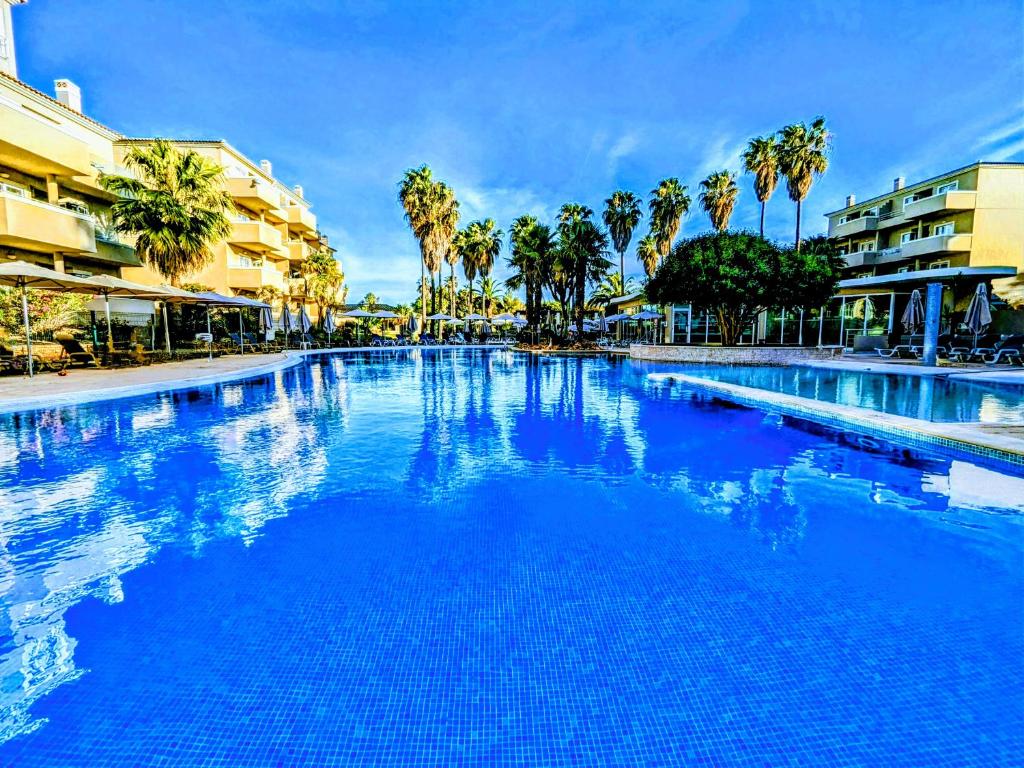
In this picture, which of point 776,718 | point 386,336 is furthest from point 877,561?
point 386,336

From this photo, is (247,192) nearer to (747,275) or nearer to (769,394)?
(747,275)

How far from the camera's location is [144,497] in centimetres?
529

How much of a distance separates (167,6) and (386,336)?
24955 mm

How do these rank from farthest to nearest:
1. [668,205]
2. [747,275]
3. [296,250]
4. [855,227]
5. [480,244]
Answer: [480,244]
[668,205]
[296,250]
[855,227]
[747,275]

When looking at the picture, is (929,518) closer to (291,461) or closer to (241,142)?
(291,461)

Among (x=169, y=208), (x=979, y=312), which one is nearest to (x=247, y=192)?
(x=169, y=208)

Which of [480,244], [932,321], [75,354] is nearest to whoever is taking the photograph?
[75,354]

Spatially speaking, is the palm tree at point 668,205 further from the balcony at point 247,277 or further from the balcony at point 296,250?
the balcony at point 247,277

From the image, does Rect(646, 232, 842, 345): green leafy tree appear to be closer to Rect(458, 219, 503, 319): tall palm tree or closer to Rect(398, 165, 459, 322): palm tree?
Rect(398, 165, 459, 322): palm tree

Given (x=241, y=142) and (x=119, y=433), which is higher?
(x=241, y=142)

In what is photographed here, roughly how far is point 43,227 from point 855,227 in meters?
44.9

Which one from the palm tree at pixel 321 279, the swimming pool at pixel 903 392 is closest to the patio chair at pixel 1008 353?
the swimming pool at pixel 903 392

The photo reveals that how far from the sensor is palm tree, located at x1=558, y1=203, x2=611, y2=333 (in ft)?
91.5

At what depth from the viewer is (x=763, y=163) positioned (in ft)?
97.8
